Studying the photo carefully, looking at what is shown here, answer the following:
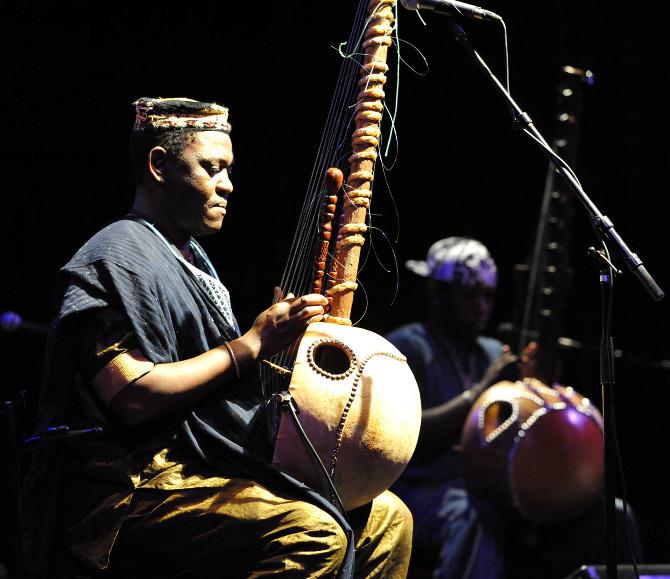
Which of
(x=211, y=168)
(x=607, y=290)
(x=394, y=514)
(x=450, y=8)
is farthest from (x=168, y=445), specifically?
(x=450, y=8)

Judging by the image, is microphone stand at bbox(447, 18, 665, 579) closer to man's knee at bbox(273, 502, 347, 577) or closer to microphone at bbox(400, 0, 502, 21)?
microphone at bbox(400, 0, 502, 21)

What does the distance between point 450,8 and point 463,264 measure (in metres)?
2.26

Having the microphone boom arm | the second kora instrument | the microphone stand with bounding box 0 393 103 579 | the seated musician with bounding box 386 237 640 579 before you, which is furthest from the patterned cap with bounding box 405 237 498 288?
the microphone stand with bounding box 0 393 103 579

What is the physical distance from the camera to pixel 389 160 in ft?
16.5

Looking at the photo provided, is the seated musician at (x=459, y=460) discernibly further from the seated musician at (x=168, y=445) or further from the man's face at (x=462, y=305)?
the seated musician at (x=168, y=445)

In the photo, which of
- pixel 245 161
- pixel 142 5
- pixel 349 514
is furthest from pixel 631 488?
pixel 142 5

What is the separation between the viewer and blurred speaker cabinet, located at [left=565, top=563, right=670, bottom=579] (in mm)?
2855

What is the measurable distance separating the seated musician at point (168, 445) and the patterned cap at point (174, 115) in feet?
0.92

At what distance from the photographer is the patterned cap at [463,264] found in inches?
179

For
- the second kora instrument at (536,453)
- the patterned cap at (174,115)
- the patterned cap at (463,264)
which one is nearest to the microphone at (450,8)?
the patterned cap at (174,115)

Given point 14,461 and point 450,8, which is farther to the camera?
point 450,8

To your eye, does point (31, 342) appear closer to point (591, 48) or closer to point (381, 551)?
point (381, 551)

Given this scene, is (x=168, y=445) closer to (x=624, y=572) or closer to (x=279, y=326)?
(x=279, y=326)

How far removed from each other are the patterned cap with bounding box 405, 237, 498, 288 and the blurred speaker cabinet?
1901 millimetres
